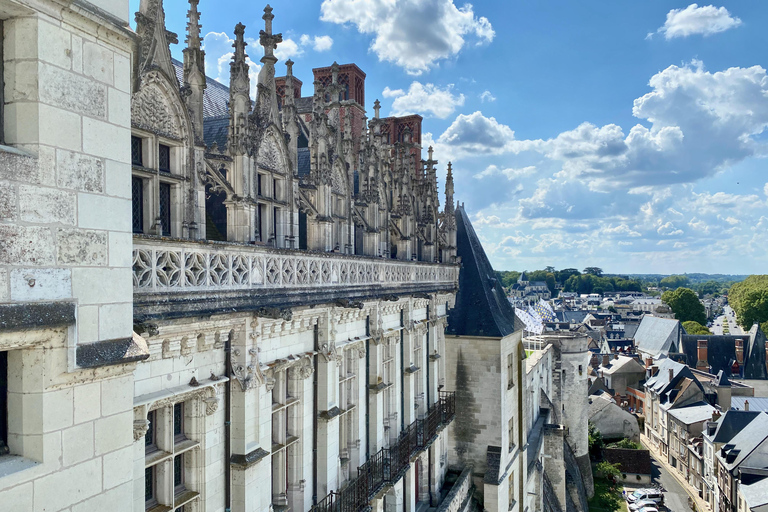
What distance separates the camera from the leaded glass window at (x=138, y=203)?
912 centimetres

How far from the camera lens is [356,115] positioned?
2497cm

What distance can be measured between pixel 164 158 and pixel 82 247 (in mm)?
4861

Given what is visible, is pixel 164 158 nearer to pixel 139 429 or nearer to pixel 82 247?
pixel 139 429

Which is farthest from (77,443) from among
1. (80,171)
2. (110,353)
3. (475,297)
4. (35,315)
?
(475,297)

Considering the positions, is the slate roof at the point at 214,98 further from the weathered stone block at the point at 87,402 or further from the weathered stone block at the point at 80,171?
the weathered stone block at the point at 87,402

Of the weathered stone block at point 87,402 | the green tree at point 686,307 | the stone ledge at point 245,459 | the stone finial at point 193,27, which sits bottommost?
the green tree at point 686,307

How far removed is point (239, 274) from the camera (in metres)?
9.77

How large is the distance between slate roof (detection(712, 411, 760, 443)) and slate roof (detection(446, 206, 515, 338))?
34347 mm

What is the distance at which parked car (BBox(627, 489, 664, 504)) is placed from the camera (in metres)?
49.3

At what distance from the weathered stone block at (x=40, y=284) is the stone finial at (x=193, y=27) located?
641 cm

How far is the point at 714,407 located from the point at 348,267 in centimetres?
6173

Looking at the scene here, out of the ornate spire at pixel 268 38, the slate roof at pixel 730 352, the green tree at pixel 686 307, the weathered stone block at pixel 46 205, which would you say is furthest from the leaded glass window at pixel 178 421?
the green tree at pixel 686 307

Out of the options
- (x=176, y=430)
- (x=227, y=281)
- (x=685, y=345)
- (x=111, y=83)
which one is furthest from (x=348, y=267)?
(x=685, y=345)

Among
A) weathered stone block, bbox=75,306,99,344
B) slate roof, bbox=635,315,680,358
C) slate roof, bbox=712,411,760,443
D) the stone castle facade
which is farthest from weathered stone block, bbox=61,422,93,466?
slate roof, bbox=635,315,680,358
